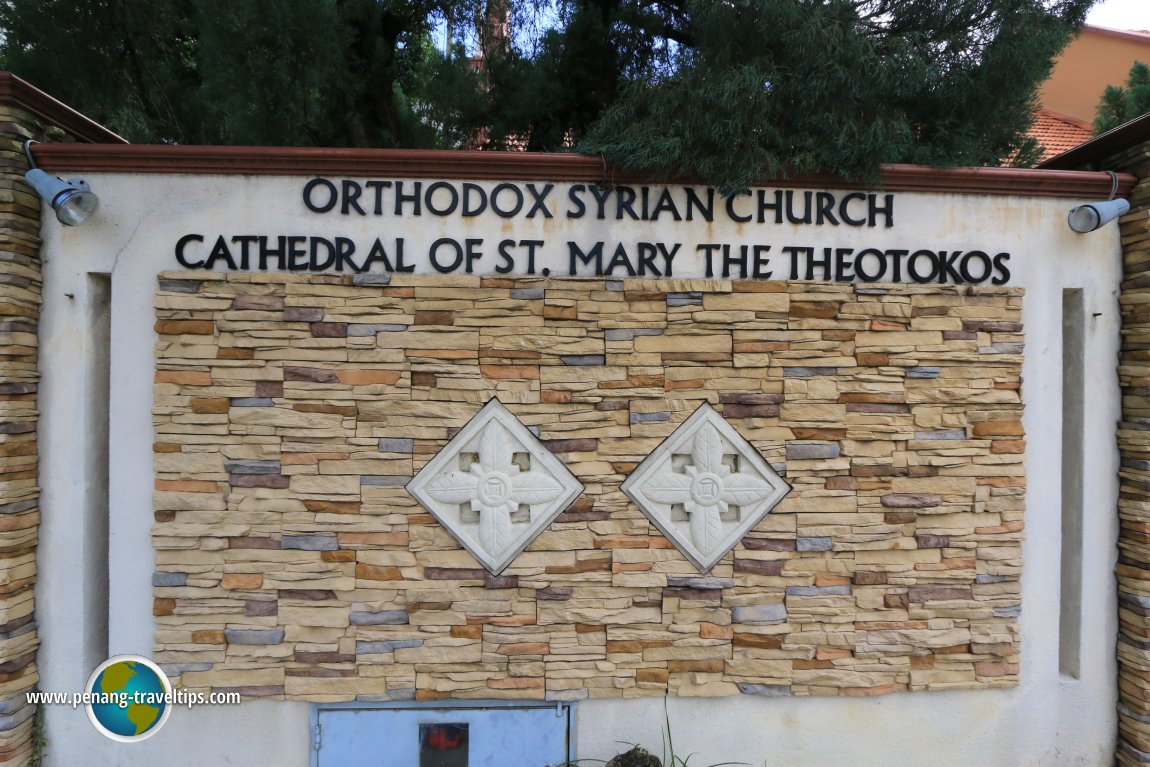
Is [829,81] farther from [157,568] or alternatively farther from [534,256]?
[157,568]

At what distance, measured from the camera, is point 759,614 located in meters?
3.36

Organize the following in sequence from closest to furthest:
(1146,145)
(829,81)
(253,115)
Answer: (829,81) → (1146,145) → (253,115)

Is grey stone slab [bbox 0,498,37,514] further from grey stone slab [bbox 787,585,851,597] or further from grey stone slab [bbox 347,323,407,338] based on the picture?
grey stone slab [bbox 787,585,851,597]

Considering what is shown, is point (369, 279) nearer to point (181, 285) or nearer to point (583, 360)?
point (181, 285)

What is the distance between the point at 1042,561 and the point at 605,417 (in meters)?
2.39

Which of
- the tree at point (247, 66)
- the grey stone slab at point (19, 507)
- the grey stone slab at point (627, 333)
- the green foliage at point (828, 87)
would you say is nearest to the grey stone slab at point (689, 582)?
the grey stone slab at point (627, 333)

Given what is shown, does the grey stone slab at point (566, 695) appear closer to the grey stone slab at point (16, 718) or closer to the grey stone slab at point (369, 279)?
the grey stone slab at point (369, 279)

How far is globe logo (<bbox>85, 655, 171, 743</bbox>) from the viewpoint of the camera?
322cm

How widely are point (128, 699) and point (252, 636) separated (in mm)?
646

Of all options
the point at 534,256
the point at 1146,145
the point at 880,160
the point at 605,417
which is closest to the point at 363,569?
the point at 605,417

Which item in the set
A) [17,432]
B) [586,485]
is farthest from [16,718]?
[586,485]

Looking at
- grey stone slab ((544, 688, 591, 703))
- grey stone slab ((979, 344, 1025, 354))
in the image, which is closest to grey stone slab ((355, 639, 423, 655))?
grey stone slab ((544, 688, 591, 703))

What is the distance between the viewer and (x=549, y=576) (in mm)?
3318

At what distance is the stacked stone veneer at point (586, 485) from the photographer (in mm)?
3246
